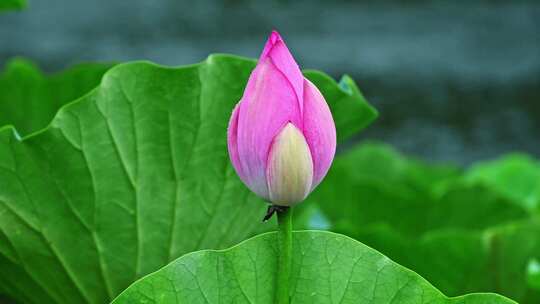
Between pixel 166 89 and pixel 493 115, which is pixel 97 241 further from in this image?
pixel 493 115

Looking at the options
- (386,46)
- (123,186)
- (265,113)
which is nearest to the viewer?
(265,113)

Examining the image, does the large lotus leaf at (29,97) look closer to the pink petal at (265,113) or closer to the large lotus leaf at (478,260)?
the large lotus leaf at (478,260)

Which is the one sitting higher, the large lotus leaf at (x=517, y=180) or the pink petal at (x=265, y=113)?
the pink petal at (x=265, y=113)

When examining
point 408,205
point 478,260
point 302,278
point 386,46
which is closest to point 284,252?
point 302,278

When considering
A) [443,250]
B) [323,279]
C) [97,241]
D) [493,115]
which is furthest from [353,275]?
[493,115]

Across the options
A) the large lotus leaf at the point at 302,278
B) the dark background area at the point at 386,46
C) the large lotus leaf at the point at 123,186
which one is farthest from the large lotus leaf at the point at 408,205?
the dark background area at the point at 386,46

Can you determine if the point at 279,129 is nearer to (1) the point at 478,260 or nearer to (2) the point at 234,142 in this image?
(2) the point at 234,142
